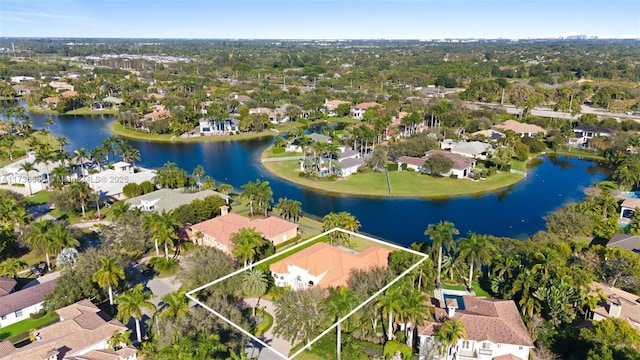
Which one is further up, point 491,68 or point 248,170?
point 491,68

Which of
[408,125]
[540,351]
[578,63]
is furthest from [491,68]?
[540,351]

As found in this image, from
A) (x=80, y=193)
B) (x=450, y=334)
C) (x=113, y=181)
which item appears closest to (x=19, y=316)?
(x=80, y=193)

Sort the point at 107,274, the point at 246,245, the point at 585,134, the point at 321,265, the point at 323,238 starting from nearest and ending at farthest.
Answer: the point at 107,274 < the point at 321,265 < the point at 246,245 < the point at 323,238 < the point at 585,134

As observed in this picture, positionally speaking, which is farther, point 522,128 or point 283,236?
point 522,128

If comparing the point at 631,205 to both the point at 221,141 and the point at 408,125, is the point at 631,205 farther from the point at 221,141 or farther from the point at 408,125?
the point at 221,141

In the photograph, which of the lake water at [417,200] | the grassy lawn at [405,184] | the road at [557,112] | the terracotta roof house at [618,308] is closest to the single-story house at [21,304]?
the lake water at [417,200]

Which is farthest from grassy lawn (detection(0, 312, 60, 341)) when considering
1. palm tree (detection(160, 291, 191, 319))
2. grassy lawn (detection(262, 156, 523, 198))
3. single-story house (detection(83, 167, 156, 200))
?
grassy lawn (detection(262, 156, 523, 198))

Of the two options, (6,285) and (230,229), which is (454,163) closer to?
(230,229)
